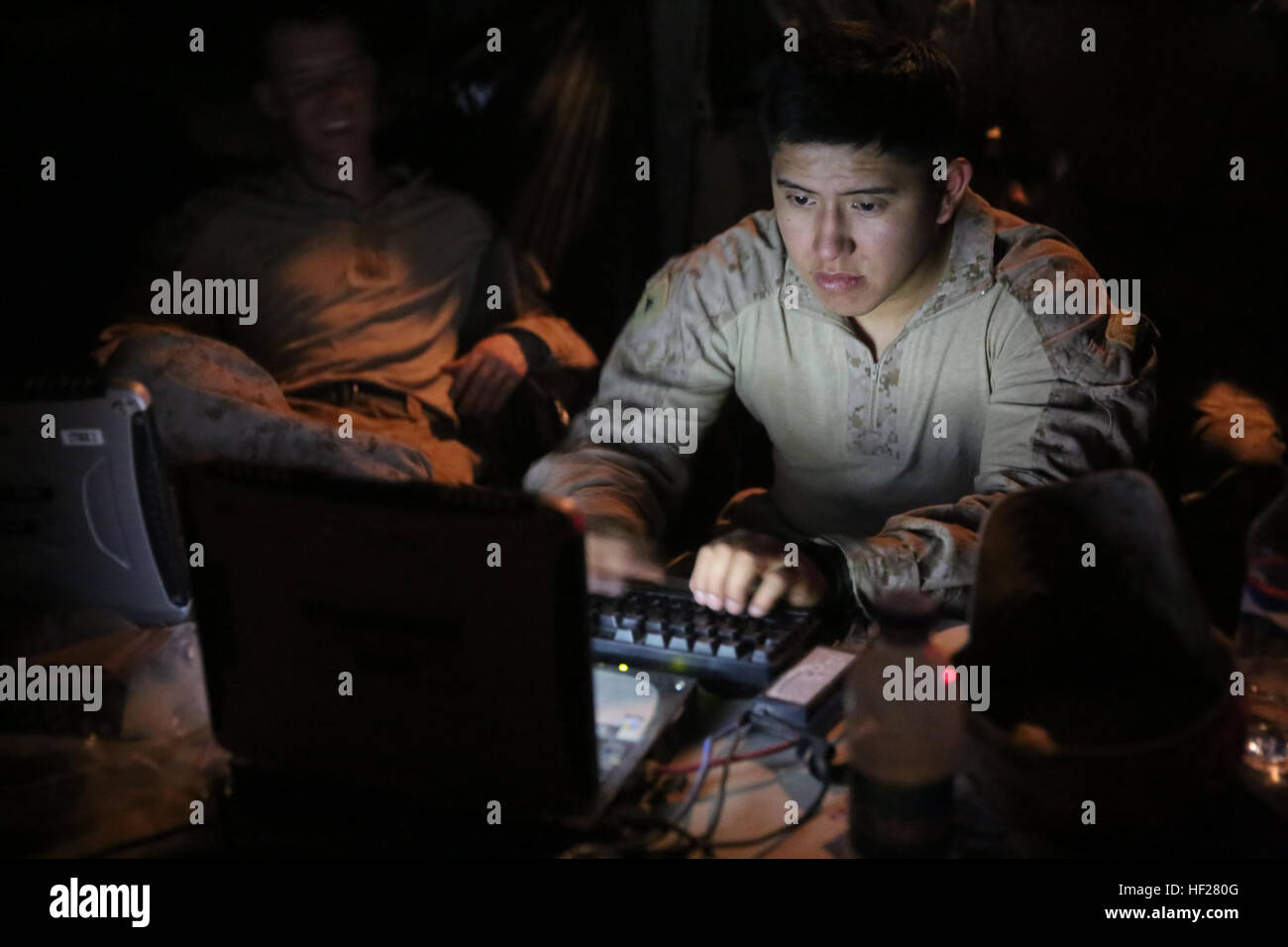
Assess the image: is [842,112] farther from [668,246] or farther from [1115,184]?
[668,246]

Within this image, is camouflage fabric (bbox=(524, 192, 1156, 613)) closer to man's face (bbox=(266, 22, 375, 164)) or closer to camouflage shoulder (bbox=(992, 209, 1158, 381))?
camouflage shoulder (bbox=(992, 209, 1158, 381))

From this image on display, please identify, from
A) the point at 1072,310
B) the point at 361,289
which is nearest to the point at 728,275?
the point at 1072,310

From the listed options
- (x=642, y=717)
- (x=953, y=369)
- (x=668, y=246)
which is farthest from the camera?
(x=668, y=246)

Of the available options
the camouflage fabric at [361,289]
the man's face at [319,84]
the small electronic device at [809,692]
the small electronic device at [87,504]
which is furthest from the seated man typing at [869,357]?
the man's face at [319,84]

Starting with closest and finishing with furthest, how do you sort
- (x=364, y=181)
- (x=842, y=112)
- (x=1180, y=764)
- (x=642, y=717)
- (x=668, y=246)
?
1. (x=1180, y=764)
2. (x=642, y=717)
3. (x=842, y=112)
4. (x=364, y=181)
5. (x=668, y=246)

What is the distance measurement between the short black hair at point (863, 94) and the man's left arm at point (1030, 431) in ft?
1.03

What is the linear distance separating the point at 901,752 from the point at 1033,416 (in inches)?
33.4

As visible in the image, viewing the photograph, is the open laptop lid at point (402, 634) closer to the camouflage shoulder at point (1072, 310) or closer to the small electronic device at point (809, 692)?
the small electronic device at point (809, 692)

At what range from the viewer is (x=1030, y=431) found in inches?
58.7

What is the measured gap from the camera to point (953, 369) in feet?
5.48

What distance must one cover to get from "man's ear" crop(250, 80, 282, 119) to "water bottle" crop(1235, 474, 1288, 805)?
2.43m

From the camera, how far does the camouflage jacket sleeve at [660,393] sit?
5.54 ft
